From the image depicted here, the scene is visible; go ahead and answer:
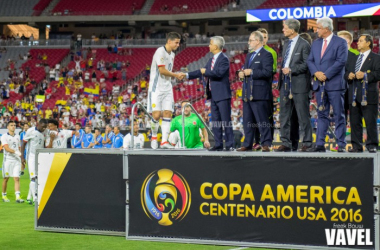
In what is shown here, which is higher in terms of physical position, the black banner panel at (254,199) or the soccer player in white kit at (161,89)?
the soccer player in white kit at (161,89)

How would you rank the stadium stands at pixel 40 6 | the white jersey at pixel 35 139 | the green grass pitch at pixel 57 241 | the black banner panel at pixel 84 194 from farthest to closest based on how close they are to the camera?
the stadium stands at pixel 40 6 → the white jersey at pixel 35 139 → the black banner panel at pixel 84 194 → the green grass pitch at pixel 57 241

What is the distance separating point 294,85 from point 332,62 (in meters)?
0.68

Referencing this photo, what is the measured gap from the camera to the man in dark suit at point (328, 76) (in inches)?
367

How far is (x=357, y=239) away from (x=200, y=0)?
4475 centimetres

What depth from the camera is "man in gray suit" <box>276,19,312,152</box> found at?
962cm

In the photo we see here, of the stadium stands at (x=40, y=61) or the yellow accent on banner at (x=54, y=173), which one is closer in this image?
the yellow accent on banner at (x=54, y=173)

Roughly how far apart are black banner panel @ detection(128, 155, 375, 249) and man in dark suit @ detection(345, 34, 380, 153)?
0.77m

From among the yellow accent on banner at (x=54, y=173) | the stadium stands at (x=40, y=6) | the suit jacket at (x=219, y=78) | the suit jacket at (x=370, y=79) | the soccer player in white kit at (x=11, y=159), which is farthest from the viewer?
the stadium stands at (x=40, y=6)

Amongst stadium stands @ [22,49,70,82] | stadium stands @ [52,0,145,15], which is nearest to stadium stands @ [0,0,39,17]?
stadium stands @ [52,0,145,15]

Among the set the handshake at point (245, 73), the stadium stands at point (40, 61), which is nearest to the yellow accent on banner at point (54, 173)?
the handshake at point (245, 73)

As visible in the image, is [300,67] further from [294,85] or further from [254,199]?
[254,199]

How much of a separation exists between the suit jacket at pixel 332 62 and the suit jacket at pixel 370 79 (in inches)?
14.9

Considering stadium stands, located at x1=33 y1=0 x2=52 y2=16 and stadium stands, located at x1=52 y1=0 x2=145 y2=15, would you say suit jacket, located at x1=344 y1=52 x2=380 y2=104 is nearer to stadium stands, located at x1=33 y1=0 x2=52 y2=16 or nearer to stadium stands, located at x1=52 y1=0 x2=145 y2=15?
stadium stands, located at x1=52 y1=0 x2=145 y2=15

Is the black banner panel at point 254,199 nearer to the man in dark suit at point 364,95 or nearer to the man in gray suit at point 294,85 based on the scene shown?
the man in gray suit at point 294,85
